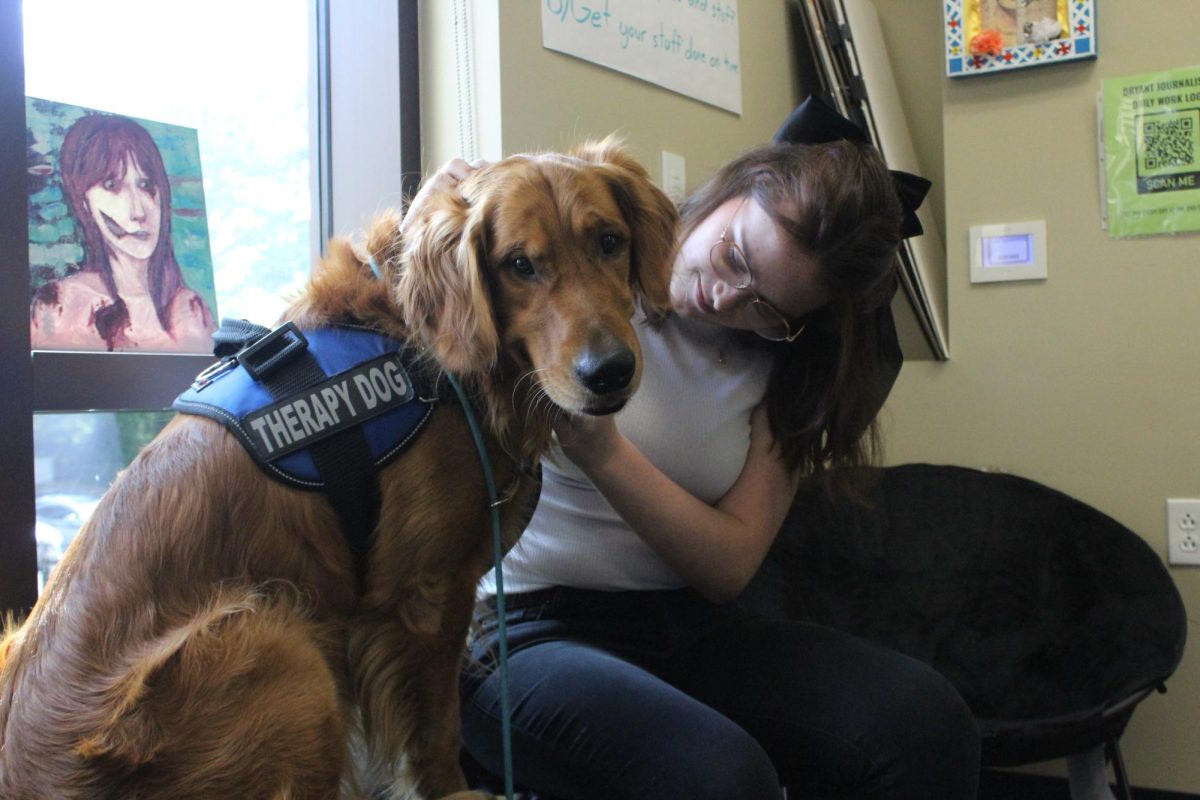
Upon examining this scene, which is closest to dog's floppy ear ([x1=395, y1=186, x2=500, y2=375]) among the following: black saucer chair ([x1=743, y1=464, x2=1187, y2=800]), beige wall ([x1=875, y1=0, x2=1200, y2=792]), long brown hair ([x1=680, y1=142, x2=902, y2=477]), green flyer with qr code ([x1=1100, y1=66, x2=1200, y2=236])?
long brown hair ([x1=680, y1=142, x2=902, y2=477])

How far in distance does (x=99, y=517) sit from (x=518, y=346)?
48 centimetres

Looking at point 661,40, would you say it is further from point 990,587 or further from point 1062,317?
point 990,587

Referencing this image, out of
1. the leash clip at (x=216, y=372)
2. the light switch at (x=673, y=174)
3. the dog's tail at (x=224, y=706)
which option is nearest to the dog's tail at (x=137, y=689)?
the dog's tail at (x=224, y=706)

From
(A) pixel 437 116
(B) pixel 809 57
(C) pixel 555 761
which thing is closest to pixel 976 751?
(C) pixel 555 761

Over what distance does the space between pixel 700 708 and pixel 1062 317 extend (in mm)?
1768

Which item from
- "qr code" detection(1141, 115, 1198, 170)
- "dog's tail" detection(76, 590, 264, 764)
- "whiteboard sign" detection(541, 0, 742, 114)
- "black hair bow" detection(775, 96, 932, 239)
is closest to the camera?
"dog's tail" detection(76, 590, 264, 764)

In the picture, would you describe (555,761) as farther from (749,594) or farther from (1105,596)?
(1105,596)

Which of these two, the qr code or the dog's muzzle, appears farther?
the qr code

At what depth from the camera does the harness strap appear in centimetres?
105

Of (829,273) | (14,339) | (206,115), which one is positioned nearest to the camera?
(14,339)

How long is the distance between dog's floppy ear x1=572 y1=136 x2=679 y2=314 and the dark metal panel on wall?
0.72 metres

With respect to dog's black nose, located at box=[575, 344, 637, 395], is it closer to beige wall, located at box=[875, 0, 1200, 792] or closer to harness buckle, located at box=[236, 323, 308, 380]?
harness buckle, located at box=[236, 323, 308, 380]

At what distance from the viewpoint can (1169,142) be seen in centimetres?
233

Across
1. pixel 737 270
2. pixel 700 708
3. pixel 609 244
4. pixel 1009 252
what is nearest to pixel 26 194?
pixel 609 244
